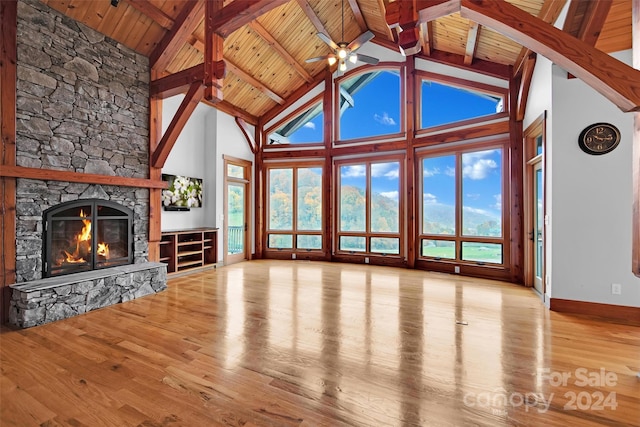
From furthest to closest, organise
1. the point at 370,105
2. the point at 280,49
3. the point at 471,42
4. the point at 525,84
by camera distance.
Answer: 1. the point at 370,105
2. the point at 280,49
3. the point at 471,42
4. the point at 525,84

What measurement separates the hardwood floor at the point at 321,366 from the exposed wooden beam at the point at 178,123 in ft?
8.01

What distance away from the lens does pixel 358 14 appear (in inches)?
240

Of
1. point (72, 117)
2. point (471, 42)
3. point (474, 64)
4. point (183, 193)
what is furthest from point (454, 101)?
point (72, 117)

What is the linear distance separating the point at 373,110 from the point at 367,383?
256 inches

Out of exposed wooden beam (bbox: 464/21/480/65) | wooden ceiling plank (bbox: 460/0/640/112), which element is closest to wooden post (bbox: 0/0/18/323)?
wooden ceiling plank (bbox: 460/0/640/112)

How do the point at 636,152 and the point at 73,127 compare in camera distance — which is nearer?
the point at 636,152

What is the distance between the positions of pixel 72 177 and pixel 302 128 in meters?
5.36

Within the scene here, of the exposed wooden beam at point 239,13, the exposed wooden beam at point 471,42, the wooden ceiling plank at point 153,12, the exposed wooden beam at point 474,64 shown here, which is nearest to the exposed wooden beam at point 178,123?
the exposed wooden beam at point 239,13

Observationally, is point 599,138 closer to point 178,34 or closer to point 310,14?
point 310,14

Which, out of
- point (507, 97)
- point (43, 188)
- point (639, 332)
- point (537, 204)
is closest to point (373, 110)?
point (507, 97)

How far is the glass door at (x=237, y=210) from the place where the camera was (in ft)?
22.7

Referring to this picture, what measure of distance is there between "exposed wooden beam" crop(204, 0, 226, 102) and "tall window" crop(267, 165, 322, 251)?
3.80 metres

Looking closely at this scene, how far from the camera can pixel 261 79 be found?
686 cm

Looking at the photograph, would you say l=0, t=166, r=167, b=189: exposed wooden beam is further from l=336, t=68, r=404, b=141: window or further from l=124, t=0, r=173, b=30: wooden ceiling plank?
l=336, t=68, r=404, b=141: window
